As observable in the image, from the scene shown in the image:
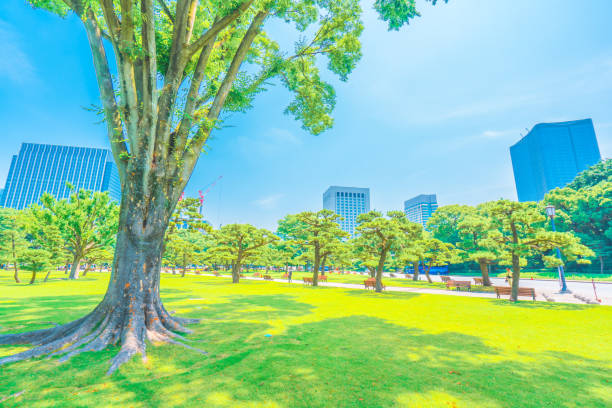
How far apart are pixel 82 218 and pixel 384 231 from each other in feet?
91.3

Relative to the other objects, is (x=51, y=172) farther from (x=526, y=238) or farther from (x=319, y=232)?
(x=526, y=238)

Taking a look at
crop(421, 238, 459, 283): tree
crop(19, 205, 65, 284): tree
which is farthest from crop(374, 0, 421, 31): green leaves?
crop(19, 205, 65, 284): tree

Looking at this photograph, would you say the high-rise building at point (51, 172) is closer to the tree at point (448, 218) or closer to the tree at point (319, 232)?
the tree at point (319, 232)

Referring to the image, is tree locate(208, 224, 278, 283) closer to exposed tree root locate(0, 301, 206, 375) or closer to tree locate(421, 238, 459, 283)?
tree locate(421, 238, 459, 283)

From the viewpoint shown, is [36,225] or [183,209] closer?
[36,225]

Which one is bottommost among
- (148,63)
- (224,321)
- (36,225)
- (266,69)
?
(224,321)

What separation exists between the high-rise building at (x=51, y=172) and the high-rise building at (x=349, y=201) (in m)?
145

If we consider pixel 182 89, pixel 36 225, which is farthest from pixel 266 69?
pixel 36 225

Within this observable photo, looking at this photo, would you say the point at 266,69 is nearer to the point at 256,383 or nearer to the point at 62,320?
the point at 256,383

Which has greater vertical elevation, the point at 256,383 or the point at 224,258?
the point at 224,258

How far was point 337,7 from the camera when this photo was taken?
8711 millimetres

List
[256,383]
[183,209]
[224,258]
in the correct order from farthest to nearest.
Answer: [224,258] < [183,209] < [256,383]

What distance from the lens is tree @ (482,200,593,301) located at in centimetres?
1192

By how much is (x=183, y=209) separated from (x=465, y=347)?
24684 millimetres
